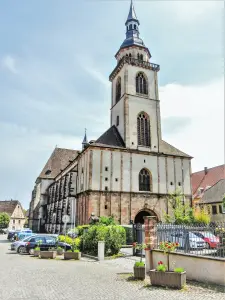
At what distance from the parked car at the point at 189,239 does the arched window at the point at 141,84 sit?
28.4 m

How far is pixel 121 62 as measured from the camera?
38.3 meters

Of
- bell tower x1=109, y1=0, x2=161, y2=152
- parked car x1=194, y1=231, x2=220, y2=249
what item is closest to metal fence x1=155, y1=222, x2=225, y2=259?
parked car x1=194, y1=231, x2=220, y2=249

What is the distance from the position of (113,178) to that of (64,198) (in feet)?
48.3

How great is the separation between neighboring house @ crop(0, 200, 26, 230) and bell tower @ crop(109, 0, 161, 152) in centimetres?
6438

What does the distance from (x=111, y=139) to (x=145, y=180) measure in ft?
21.7

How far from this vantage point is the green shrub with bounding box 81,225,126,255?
1862 cm

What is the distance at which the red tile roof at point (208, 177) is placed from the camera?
52156 millimetres

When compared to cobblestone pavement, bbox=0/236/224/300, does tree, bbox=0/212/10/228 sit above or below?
below

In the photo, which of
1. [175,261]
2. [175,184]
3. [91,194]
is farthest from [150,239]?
[175,184]

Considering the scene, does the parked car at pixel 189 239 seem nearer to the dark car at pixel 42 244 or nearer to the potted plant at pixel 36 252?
the potted plant at pixel 36 252

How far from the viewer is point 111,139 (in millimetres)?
34344

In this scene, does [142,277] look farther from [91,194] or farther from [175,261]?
[91,194]

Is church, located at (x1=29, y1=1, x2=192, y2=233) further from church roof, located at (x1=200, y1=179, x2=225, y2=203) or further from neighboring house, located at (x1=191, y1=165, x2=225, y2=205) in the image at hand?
neighboring house, located at (x1=191, y1=165, x2=225, y2=205)

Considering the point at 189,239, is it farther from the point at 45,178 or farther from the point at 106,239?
the point at 45,178
